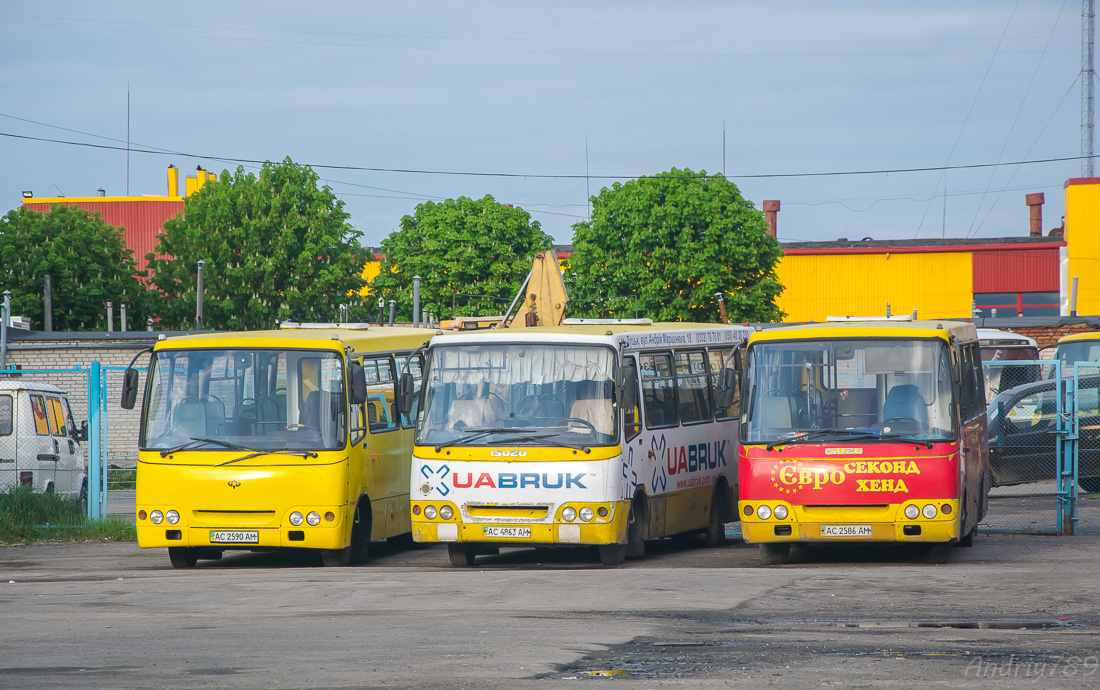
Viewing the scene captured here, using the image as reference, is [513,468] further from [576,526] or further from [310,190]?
[310,190]

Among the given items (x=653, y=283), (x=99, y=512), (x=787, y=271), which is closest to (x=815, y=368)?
(x=99, y=512)

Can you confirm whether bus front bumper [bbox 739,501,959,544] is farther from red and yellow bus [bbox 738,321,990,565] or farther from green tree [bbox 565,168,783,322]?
green tree [bbox 565,168,783,322]

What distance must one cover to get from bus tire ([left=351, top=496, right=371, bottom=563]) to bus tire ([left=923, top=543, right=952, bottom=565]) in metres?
6.10

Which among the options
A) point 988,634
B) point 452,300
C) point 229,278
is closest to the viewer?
point 988,634

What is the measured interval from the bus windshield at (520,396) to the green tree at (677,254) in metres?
42.3

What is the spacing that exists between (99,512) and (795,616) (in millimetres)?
12920

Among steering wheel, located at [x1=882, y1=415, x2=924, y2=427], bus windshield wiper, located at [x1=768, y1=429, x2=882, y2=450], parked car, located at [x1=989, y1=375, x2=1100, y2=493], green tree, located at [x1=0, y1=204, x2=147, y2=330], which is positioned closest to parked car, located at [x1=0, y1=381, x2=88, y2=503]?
bus windshield wiper, located at [x1=768, y1=429, x2=882, y2=450]

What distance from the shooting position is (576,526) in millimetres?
14305

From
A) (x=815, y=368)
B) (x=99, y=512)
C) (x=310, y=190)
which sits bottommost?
(x=99, y=512)

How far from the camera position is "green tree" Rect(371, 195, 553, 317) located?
64188 mm

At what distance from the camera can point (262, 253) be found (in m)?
56.9

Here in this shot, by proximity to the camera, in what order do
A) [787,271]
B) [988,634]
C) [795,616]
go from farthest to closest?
[787,271], [795,616], [988,634]

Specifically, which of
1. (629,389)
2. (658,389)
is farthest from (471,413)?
(658,389)

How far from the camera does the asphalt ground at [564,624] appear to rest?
807 centimetres
